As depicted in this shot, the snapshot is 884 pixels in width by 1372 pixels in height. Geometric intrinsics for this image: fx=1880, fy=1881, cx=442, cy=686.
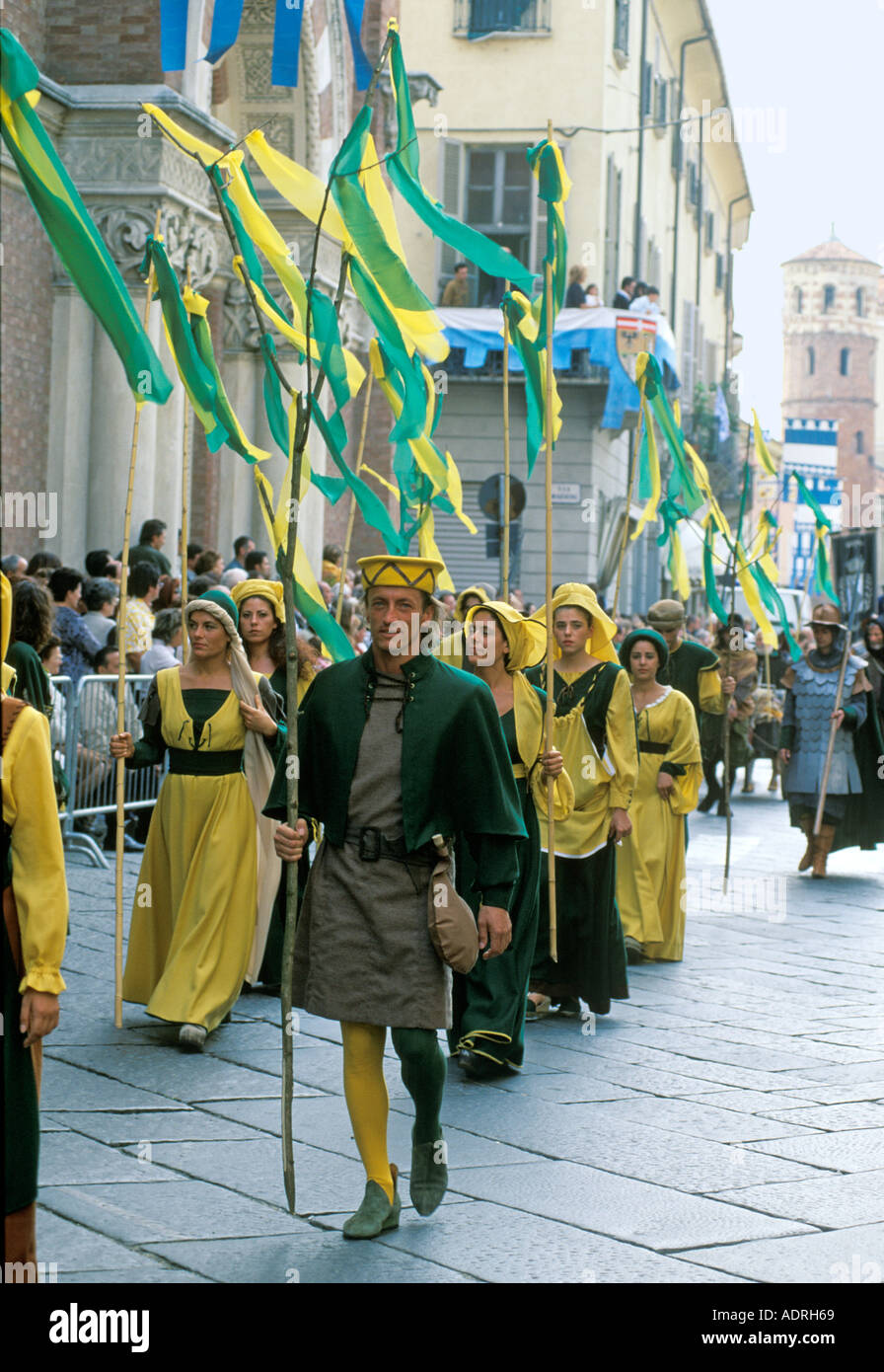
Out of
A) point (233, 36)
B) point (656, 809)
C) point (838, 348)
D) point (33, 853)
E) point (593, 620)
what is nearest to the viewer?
point (33, 853)

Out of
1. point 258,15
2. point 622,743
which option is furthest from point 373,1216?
point 258,15

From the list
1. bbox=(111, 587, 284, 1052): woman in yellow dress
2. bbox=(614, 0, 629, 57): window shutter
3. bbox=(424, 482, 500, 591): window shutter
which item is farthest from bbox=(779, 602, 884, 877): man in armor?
bbox=(614, 0, 629, 57): window shutter

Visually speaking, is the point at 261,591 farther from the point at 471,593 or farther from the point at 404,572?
the point at 404,572

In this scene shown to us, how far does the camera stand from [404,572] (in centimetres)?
483

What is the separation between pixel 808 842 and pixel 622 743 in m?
5.58

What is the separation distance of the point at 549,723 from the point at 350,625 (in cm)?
663

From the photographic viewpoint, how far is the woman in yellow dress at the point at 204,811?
276 inches

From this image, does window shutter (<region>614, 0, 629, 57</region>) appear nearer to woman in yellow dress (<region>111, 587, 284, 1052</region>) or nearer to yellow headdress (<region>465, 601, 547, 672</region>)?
yellow headdress (<region>465, 601, 547, 672</region>)

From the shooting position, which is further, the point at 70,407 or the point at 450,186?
the point at 450,186

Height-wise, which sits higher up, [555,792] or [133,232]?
[133,232]

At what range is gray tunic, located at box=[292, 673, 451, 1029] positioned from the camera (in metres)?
4.77

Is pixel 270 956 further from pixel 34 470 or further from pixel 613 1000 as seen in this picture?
pixel 34 470

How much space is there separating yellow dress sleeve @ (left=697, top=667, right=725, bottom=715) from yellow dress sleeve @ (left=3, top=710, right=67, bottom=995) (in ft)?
25.4

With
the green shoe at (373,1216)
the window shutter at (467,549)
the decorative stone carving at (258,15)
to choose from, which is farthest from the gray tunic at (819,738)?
the window shutter at (467,549)
